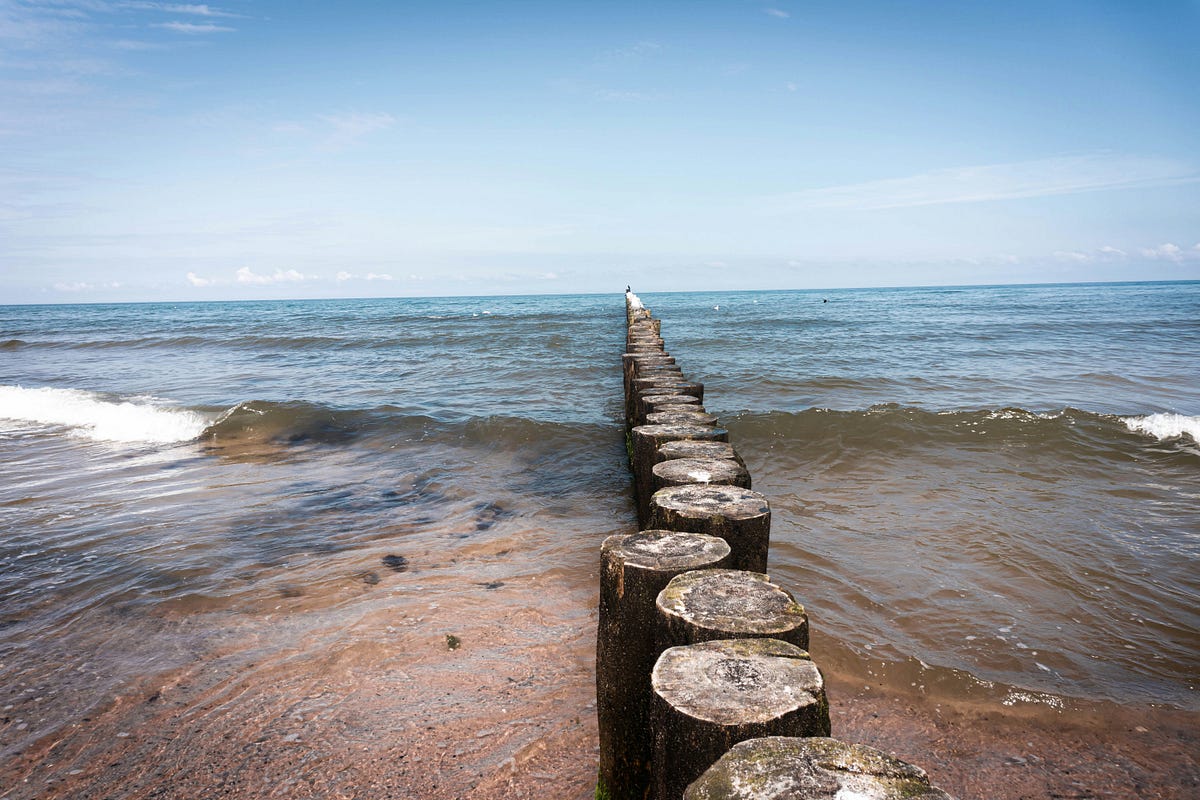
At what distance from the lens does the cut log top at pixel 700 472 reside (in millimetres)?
3061

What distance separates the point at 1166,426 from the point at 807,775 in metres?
9.25

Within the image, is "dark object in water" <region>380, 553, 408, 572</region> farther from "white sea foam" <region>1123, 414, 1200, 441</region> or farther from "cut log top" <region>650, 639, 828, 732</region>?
"white sea foam" <region>1123, 414, 1200, 441</region>

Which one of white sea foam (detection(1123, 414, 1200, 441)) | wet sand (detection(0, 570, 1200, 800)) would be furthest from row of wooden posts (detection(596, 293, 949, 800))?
white sea foam (detection(1123, 414, 1200, 441))

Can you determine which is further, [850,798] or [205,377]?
[205,377]

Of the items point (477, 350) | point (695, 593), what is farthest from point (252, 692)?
point (477, 350)

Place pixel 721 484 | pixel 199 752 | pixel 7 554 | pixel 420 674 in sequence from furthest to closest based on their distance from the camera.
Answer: pixel 7 554 < pixel 420 674 < pixel 721 484 < pixel 199 752

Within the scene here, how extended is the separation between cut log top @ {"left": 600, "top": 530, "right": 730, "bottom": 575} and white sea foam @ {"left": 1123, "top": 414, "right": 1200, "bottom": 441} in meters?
8.17

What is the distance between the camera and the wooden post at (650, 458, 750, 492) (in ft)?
10.0

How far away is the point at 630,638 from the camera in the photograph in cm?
224

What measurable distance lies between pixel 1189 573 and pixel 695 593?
4445 millimetres

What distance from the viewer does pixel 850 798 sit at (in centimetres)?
125

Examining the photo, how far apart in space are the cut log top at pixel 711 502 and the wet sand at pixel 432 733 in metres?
1.10

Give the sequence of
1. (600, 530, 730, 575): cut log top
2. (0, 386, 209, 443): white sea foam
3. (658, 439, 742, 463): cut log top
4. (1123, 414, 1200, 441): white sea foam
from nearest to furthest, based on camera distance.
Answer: (600, 530, 730, 575): cut log top, (658, 439, 742, 463): cut log top, (1123, 414, 1200, 441): white sea foam, (0, 386, 209, 443): white sea foam

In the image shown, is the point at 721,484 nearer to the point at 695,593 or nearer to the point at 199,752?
the point at 695,593
